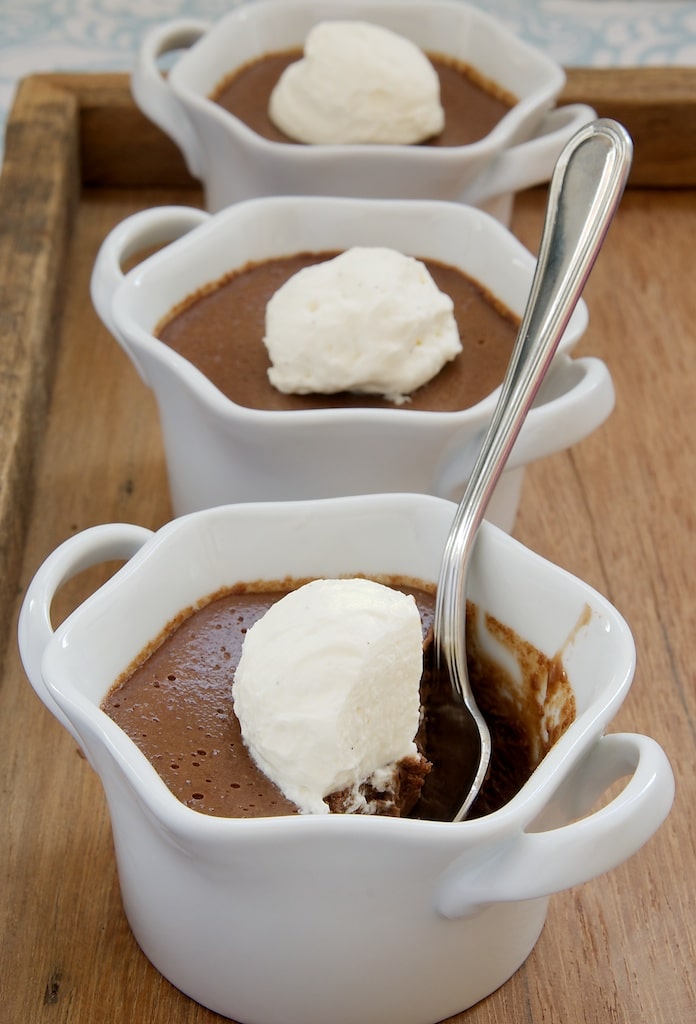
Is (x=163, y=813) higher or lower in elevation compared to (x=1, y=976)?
higher

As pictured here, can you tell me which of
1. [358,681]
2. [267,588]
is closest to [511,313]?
[267,588]

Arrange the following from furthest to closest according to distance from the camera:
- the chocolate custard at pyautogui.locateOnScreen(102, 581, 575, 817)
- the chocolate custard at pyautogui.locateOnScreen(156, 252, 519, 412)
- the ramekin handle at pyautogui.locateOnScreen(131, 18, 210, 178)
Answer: the ramekin handle at pyautogui.locateOnScreen(131, 18, 210, 178) → the chocolate custard at pyautogui.locateOnScreen(156, 252, 519, 412) → the chocolate custard at pyautogui.locateOnScreen(102, 581, 575, 817)

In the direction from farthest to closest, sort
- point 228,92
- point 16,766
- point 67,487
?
1. point 228,92
2. point 67,487
3. point 16,766

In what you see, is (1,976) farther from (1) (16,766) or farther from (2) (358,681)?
(2) (358,681)

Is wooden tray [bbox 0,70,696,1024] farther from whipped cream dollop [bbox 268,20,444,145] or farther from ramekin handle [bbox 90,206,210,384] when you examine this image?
whipped cream dollop [bbox 268,20,444,145]

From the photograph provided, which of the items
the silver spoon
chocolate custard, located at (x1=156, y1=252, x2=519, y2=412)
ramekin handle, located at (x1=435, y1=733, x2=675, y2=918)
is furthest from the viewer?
chocolate custard, located at (x1=156, y1=252, x2=519, y2=412)

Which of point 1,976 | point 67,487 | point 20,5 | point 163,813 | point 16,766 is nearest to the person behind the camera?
point 163,813

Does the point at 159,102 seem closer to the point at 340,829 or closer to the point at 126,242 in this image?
the point at 126,242

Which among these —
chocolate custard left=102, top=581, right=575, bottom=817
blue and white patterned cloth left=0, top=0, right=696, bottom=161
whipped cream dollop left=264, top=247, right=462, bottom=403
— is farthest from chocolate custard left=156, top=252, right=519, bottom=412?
blue and white patterned cloth left=0, top=0, right=696, bottom=161
